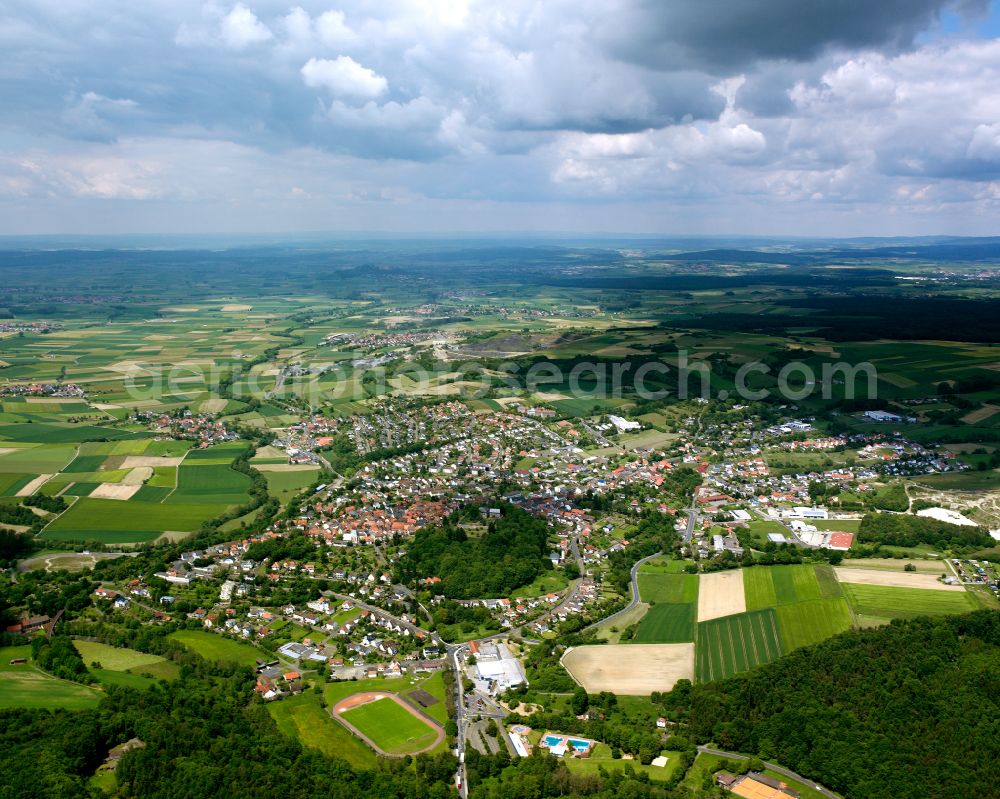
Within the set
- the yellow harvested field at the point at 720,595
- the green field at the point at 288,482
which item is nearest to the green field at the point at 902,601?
the yellow harvested field at the point at 720,595

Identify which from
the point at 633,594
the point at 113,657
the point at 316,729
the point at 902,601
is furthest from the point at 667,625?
the point at 113,657

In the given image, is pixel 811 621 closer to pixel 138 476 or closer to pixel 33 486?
pixel 138 476

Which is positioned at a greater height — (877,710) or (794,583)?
(877,710)

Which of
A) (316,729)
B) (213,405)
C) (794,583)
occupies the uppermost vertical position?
(213,405)

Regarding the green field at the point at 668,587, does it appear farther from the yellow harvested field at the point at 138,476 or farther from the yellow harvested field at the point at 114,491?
the yellow harvested field at the point at 138,476

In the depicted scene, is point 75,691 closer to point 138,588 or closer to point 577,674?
point 138,588

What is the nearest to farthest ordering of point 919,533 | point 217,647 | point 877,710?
point 877,710 < point 217,647 < point 919,533

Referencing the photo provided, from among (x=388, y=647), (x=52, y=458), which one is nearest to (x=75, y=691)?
(x=388, y=647)
